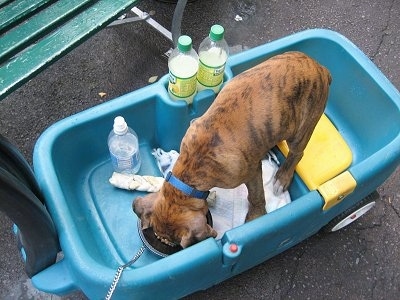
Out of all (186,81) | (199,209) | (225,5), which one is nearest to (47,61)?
(186,81)

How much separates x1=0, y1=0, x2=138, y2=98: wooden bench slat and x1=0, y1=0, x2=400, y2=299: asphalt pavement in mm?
→ 721

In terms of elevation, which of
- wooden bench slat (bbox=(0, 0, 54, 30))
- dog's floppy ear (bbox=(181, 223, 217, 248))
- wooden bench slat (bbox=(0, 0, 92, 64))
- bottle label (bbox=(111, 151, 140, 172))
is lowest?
bottle label (bbox=(111, 151, 140, 172))

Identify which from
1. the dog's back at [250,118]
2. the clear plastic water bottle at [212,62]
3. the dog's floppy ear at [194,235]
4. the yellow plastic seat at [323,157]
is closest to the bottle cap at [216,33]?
the clear plastic water bottle at [212,62]

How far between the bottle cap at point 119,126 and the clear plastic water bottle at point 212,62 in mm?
445

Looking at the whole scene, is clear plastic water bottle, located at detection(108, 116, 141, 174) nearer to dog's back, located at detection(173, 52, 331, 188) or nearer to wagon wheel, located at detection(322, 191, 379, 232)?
dog's back, located at detection(173, 52, 331, 188)

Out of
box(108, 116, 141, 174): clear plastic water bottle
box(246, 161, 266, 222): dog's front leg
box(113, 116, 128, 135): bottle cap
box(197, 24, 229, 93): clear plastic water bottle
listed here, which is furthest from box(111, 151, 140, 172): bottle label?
box(246, 161, 266, 222): dog's front leg

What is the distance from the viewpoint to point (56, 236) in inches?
75.6

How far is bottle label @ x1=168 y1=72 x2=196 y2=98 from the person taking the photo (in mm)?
2211

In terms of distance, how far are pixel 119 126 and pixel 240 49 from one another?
1361 millimetres

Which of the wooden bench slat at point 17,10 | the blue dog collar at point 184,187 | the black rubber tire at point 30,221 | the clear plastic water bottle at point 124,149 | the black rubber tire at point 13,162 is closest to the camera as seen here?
the black rubber tire at point 30,221

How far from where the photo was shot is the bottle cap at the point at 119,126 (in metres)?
2.13

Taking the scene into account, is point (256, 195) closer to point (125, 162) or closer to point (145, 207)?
point (145, 207)

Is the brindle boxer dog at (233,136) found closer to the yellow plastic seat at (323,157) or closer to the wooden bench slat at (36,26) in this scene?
the yellow plastic seat at (323,157)

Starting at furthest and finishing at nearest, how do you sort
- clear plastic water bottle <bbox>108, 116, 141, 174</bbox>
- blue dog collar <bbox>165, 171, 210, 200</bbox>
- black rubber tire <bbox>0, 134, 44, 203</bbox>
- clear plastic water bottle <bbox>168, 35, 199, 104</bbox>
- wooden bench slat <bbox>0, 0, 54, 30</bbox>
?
clear plastic water bottle <bbox>108, 116, 141, 174</bbox> < clear plastic water bottle <bbox>168, 35, 199, 104</bbox> < wooden bench slat <bbox>0, 0, 54, 30</bbox> < blue dog collar <bbox>165, 171, 210, 200</bbox> < black rubber tire <bbox>0, 134, 44, 203</bbox>
